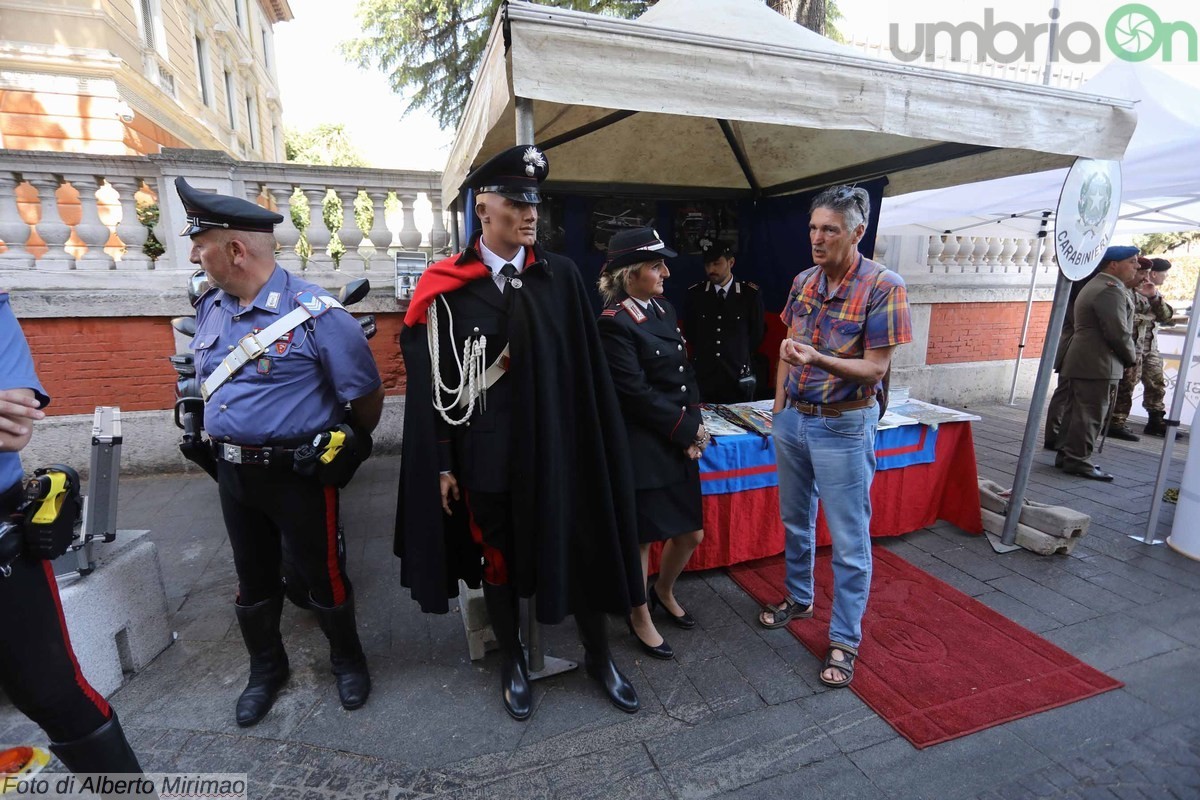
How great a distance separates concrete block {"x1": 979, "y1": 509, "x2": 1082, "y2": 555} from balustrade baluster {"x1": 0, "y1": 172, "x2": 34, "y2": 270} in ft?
25.4

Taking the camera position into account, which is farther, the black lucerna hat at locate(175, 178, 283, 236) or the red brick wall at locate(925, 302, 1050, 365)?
the red brick wall at locate(925, 302, 1050, 365)

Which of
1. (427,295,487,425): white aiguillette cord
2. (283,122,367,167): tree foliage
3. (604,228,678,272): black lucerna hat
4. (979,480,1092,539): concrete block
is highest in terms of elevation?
(283,122,367,167): tree foliage

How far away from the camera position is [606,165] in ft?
16.1

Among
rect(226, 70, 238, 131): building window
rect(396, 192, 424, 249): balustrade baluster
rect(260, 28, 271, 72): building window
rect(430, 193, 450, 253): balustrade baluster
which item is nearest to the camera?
rect(396, 192, 424, 249): balustrade baluster

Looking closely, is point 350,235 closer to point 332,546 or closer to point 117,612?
point 117,612

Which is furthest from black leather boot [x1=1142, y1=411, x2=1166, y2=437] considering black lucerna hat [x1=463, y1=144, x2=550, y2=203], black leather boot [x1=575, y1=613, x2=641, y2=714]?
black lucerna hat [x1=463, y1=144, x2=550, y2=203]

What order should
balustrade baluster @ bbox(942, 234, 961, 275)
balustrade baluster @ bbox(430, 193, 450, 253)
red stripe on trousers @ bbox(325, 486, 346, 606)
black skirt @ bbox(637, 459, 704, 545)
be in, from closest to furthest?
red stripe on trousers @ bbox(325, 486, 346, 606)
black skirt @ bbox(637, 459, 704, 545)
balustrade baluster @ bbox(430, 193, 450, 253)
balustrade baluster @ bbox(942, 234, 961, 275)

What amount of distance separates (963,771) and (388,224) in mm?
5804

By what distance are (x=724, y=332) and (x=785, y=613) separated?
234 centimetres

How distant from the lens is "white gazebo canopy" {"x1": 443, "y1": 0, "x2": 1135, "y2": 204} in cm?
221

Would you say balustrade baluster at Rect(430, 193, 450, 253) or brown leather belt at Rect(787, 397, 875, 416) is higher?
balustrade baluster at Rect(430, 193, 450, 253)

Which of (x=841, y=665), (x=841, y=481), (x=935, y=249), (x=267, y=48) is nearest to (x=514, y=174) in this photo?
(x=841, y=481)

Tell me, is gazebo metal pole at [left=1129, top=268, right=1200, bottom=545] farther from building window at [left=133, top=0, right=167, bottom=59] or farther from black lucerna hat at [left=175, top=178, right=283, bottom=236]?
building window at [left=133, top=0, right=167, bottom=59]

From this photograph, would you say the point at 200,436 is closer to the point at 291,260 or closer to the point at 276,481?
the point at 276,481
